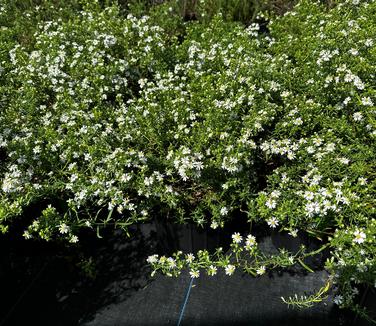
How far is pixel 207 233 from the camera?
296 centimetres

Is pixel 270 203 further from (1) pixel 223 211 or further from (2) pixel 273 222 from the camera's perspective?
(1) pixel 223 211

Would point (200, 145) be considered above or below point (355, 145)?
above

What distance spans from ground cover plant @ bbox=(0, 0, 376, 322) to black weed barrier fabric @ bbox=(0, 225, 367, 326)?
0.16 metres

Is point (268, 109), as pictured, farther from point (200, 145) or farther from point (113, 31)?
point (113, 31)

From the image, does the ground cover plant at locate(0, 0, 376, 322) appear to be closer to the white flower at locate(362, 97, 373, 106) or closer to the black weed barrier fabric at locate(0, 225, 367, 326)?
the white flower at locate(362, 97, 373, 106)

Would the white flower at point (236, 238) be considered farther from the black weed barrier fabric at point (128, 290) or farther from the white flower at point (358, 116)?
the white flower at point (358, 116)

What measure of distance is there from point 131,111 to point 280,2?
10.2 ft

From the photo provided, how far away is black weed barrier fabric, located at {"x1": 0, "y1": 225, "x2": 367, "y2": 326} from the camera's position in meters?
2.84

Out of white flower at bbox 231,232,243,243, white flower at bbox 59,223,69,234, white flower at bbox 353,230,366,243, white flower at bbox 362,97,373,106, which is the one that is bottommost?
white flower at bbox 353,230,366,243

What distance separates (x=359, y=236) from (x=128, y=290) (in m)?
1.79

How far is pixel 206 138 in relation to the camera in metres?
2.81

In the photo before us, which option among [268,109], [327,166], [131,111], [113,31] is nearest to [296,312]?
[327,166]

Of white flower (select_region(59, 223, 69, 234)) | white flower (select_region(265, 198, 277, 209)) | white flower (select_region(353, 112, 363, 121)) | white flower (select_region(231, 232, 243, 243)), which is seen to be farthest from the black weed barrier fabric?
white flower (select_region(353, 112, 363, 121))

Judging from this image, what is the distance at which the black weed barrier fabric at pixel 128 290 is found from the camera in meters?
2.84
